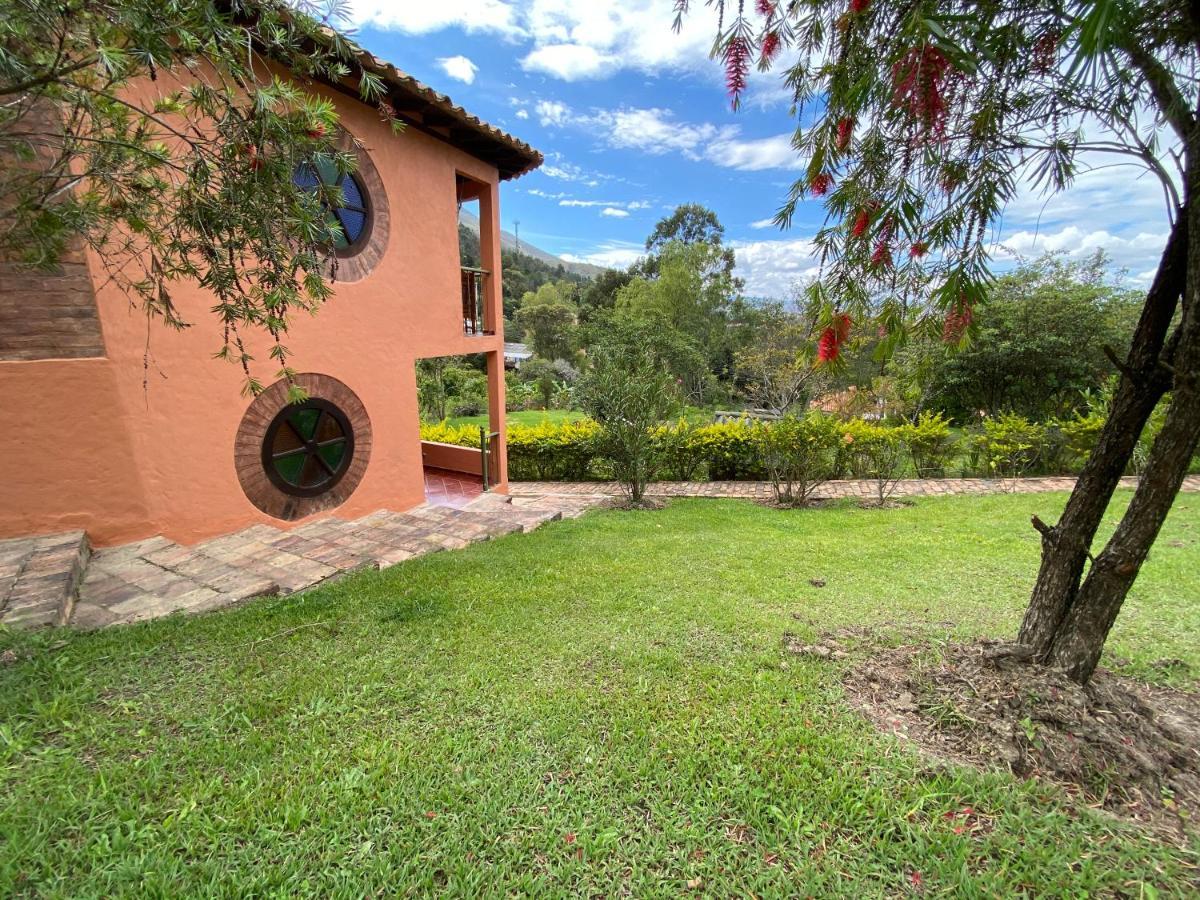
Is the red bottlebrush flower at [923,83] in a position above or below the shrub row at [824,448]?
above

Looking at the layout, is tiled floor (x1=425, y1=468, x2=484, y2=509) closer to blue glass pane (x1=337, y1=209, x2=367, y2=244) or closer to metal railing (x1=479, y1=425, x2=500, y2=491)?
metal railing (x1=479, y1=425, x2=500, y2=491)

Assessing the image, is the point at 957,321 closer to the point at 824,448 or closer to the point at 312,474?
the point at 312,474

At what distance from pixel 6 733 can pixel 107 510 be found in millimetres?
3084

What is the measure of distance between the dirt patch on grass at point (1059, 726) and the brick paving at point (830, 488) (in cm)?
742

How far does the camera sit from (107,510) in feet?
15.0

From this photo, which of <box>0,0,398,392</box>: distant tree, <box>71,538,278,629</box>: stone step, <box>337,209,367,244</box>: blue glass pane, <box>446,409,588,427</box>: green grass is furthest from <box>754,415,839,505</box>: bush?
<box>446,409,588,427</box>: green grass

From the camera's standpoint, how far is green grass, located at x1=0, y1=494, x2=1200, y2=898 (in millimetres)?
1665

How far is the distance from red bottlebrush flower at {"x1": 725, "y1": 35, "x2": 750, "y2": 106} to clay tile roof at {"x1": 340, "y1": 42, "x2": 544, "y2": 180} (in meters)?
3.96

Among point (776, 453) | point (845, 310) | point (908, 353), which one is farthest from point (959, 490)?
point (845, 310)

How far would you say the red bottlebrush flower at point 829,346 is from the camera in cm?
269

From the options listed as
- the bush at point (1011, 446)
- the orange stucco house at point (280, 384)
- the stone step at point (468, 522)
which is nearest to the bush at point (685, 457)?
the orange stucco house at point (280, 384)

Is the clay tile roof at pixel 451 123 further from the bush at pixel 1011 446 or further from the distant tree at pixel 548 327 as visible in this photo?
the distant tree at pixel 548 327

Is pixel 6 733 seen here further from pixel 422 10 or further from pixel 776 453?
pixel 776 453

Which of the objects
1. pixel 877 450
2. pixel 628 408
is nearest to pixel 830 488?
pixel 877 450
